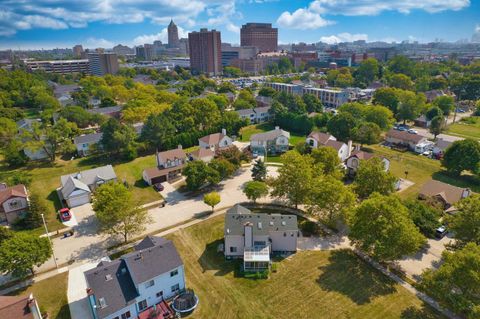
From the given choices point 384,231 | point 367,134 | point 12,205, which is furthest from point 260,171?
point 12,205

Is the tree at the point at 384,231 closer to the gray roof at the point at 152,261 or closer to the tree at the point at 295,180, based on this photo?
the tree at the point at 295,180

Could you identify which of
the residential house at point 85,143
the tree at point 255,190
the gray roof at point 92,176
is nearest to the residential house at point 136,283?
the tree at point 255,190

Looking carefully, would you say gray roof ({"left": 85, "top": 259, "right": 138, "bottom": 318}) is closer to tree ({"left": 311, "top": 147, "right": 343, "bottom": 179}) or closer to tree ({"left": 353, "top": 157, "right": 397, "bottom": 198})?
tree ({"left": 353, "top": 157, "right": 397, "bottom": 198})

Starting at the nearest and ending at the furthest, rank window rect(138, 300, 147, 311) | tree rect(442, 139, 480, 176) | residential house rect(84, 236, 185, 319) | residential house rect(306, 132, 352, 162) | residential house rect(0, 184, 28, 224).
A: residential house rect(84, 236, 185, 319)
window rect(138, 300, 147, 311)
residential house rect(0, 184, 28, 224)
tree rect(442, 139, 480, 176)
residential house rect(306, 132, 352, 162)

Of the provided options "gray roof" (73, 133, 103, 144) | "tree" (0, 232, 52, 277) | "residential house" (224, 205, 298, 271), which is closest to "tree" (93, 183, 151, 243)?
"tree" (0, 232, 52, 277)

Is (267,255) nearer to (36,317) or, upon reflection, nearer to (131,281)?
(131,281)

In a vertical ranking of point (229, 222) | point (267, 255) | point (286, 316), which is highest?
point (229, 222)

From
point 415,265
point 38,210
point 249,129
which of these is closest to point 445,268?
point 415,265
